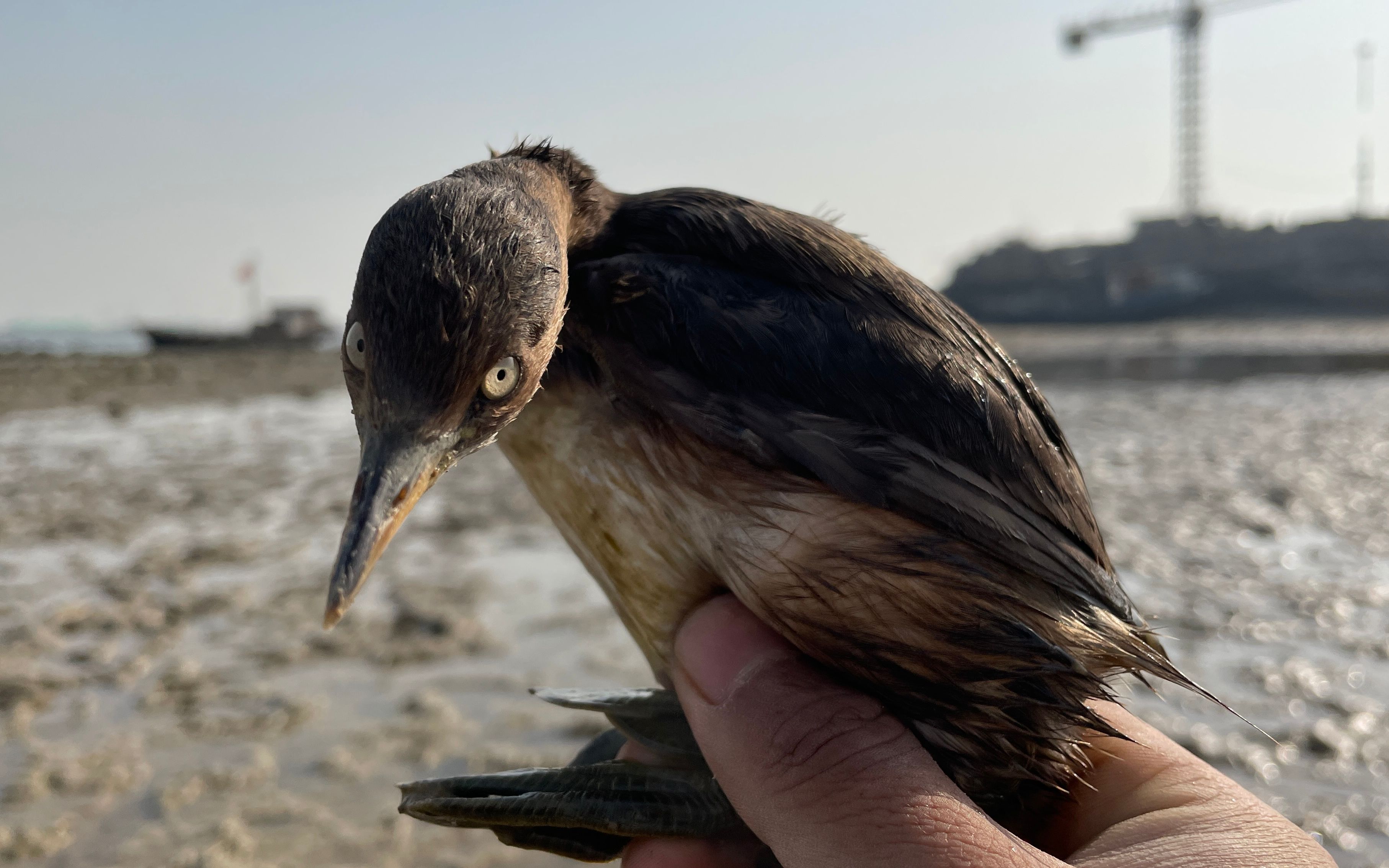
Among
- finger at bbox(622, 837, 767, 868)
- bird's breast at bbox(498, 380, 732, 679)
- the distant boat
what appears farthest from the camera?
the distant boat

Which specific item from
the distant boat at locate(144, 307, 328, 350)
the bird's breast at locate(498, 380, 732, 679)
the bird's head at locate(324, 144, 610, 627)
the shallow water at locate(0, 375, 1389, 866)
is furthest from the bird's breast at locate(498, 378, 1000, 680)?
the distant boat at locate(144, 307, 328, 350)

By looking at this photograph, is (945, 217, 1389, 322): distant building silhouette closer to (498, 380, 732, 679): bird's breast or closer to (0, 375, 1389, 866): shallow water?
(0, 375, 1389, 866): shallow water

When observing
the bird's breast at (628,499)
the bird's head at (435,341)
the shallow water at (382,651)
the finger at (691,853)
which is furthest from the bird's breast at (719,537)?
the shallow water at (382,651)

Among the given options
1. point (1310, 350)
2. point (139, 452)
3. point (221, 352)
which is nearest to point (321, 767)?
point (139, 452)

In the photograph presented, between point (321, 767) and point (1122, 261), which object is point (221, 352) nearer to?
point (321, 767)

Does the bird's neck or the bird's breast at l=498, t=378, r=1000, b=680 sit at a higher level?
the bird's neck

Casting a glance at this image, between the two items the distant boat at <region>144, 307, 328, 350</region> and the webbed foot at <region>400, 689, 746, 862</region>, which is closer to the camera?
the webbed foot at <region>400, 689, 746, 862</region>
